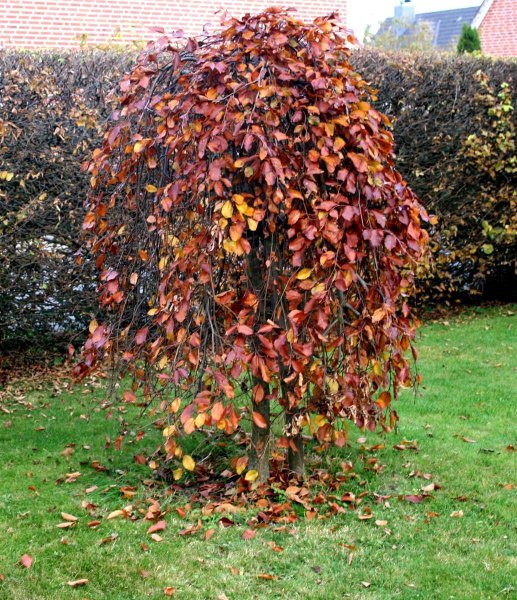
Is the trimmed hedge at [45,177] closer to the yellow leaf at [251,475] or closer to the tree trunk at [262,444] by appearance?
the tree trunk at [262,444]

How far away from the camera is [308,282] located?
11.8 ft

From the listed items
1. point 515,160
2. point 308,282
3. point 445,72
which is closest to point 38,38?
point 445,72

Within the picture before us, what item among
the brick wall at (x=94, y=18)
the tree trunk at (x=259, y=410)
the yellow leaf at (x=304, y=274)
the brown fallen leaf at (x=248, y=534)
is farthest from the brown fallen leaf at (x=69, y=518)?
the brick wall at (x=94, y=18)

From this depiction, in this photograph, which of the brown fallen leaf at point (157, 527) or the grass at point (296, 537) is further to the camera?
the brown fallen leaf at point (157, 527)

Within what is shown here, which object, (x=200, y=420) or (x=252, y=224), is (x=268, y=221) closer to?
(x=252, y=224)

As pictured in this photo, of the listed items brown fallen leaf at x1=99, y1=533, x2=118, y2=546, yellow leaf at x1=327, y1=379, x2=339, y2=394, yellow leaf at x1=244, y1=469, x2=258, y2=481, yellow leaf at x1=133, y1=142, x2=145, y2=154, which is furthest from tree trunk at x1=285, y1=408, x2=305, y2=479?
yellow leaf at x1=133, y1=142, x2=145, y2=154

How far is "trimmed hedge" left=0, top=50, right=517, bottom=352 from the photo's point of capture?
6.68 meters

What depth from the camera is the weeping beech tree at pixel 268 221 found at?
3508 mm

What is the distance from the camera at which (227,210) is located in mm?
3416

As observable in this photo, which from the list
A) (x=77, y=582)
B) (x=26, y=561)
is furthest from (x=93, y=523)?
(x=77, y=582)

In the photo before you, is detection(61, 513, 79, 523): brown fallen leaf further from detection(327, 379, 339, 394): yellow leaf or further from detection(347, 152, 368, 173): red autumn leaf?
detection(347, 152, 368, 173): red autumn leaf

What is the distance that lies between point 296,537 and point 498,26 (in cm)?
2064

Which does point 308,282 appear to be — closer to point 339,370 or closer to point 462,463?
point 339,370

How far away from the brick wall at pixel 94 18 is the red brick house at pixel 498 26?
938 centimetres
